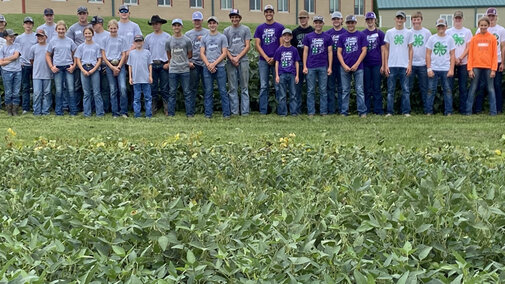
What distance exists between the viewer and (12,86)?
1336 cm

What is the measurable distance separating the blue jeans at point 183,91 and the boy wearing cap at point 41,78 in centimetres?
237

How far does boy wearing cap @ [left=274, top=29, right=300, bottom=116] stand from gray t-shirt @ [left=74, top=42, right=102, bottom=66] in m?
3.35

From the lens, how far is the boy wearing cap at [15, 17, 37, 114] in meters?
13.5

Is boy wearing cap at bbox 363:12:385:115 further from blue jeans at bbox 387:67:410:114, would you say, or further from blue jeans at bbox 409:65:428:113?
blue jeans at bbox 409:65:428:113

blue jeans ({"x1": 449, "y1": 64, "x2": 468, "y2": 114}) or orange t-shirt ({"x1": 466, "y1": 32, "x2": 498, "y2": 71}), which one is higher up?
orange t-shirt ({"x1": 466, "y1": 32, "x2": 498, "y2": 71})

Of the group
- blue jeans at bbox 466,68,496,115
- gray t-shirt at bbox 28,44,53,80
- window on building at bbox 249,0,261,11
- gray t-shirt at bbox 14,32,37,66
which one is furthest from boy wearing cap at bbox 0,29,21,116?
window on building at bbox 249,0,261,11

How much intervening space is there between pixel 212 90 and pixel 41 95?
3.35 meters

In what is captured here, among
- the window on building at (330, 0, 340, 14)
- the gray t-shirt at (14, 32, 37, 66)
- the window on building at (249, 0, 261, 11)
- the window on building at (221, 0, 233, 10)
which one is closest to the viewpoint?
the gray t-shirt at (14, 32, 37, 66)

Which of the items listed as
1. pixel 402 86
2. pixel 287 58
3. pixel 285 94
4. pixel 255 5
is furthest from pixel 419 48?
pixel 255 5

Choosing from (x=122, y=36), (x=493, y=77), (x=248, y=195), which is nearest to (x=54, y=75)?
(x=122, y=36)

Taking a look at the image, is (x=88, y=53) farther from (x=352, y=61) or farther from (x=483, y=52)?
(x=483, y=52)

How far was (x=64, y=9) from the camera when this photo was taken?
36.4 metres

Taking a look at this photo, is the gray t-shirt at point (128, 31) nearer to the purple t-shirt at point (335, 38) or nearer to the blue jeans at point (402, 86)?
the purple t-shirt at point (335, 38)

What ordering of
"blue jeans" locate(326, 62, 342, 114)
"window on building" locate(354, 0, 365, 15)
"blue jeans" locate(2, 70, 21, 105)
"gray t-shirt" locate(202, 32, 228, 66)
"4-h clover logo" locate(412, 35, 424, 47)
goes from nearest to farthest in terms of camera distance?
"gray t-shirt" locate(202, 32, 228, 66) → "4-h clover logo" locate(412, 35, 424, 47) → "blue jeans" locate(326, 62, 342, 114) → "blue jeans" locate(2, 70, 21, 105) → "window on building" locate(354, 0, 365, 15)
